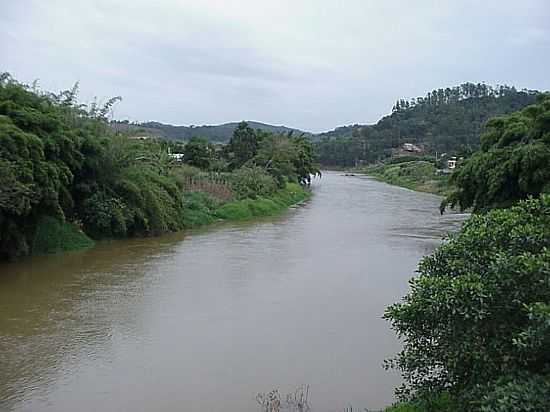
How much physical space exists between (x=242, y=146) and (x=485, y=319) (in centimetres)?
3707

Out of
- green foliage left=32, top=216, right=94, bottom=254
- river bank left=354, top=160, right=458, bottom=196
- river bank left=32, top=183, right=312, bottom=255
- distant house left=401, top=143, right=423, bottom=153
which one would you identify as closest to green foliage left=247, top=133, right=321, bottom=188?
river bank left=32, top=183, right=312, bottom=255

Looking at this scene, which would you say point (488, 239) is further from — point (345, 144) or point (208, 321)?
point (345, 144)

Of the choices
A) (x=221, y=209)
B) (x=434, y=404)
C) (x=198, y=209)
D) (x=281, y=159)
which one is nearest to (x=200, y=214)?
(x=198, y=209)

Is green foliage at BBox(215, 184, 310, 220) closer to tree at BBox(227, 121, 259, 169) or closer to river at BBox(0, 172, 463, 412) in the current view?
tree at BBox(227, 121, 259, 169)

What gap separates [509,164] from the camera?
13.5m

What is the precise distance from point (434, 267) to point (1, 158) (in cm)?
1053

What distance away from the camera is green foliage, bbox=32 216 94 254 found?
16.5 meters

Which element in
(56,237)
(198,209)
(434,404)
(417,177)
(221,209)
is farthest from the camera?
(417,177)

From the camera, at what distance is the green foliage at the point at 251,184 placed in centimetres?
2966

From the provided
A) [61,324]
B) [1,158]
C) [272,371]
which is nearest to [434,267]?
[272,371]

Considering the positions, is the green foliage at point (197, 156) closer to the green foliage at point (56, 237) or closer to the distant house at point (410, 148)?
the green foliage at point (56, 237)

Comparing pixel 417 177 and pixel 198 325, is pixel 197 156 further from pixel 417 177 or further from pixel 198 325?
pixel 417 177

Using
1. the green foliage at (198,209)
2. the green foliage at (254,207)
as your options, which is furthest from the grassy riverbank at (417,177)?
the green foliage at (198,209)

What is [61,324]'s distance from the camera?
9805 mm
